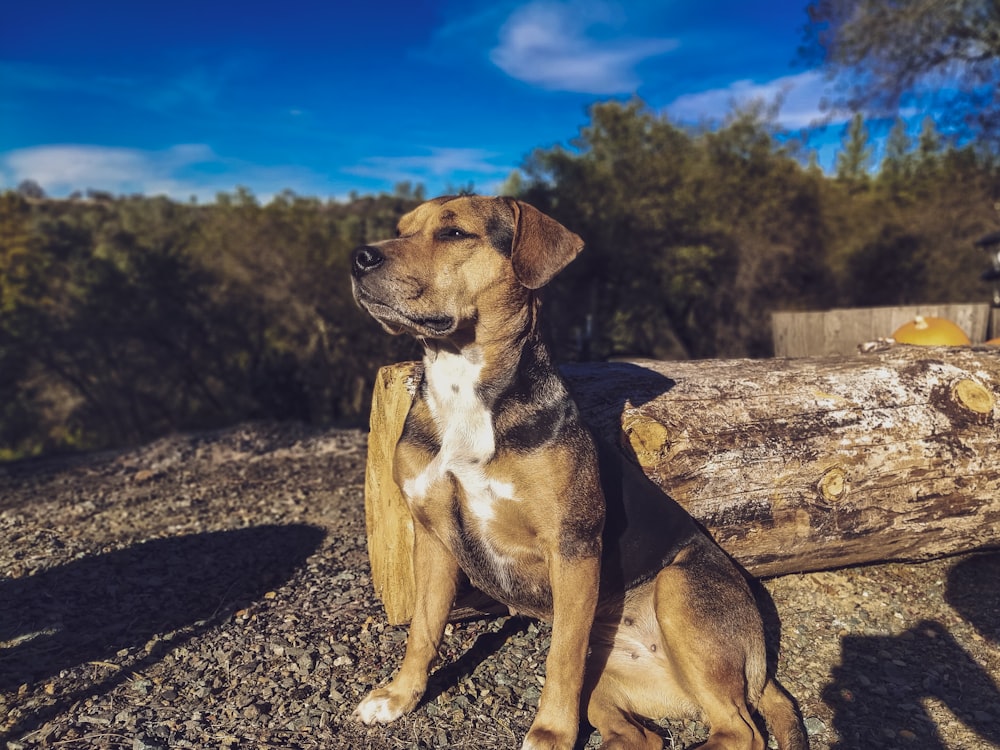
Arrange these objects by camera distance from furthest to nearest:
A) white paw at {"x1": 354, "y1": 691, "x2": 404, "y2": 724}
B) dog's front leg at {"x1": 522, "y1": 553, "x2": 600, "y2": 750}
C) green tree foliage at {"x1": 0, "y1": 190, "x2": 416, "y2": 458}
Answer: green tree foliage at {"x1": 0, "y1": 190, "x2": 416, "y2": 458}
white paw at {"x1": 354, "y1": 691, "x2": 404, "y2": 724}
dog's front leg at {"x1": 522, "y1": 553, "x2": 600, "y2": 750}

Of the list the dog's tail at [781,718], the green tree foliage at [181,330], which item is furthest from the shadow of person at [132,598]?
the green tree foliage at [181,330]

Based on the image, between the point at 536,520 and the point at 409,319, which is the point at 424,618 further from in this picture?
the point at 409,319

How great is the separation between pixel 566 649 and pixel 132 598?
3.32 meters

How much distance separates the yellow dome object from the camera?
27.6 feet

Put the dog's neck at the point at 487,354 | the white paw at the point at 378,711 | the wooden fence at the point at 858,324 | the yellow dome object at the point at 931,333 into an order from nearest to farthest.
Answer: the dog's neck at the point at 487,354 → the white paw at the point at 378,711 → the yellow dome object at the point at 931,333 → the wooden fence at the point at 858,324

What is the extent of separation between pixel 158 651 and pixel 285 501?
9.99ft

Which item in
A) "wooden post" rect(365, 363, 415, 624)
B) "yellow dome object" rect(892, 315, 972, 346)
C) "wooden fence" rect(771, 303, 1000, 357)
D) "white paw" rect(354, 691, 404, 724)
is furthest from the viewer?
"wooden fence" rect(771, 303, 1000, 357)

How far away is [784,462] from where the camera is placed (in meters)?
4.23

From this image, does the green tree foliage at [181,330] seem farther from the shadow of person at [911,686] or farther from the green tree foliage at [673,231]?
the shadow of person at [911,686]

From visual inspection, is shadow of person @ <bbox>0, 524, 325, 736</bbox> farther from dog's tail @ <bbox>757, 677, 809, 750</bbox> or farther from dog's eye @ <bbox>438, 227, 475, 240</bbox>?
dog's tail @ <bbox>757, 677, 809, 750</bbox>

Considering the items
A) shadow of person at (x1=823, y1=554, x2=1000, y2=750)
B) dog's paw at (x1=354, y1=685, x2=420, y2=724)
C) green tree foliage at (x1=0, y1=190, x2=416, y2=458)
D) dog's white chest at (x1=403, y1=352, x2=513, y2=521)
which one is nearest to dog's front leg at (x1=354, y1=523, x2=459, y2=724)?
dog's paw at (x1=354, y1=685, x2=420, y2=724)

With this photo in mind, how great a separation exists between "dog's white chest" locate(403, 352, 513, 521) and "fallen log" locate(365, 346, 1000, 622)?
40.7 inches

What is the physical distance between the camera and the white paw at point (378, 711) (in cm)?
328

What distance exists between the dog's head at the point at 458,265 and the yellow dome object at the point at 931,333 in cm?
704
